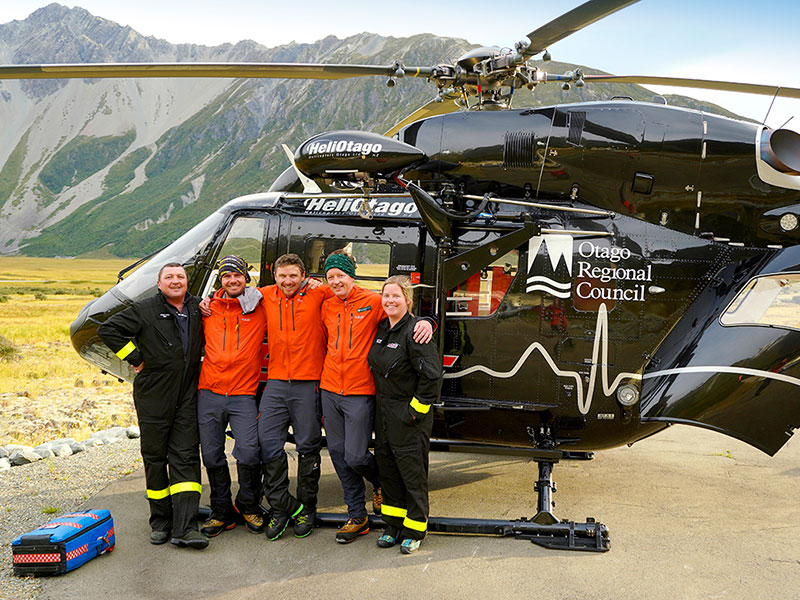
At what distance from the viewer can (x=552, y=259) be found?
19.4 feet

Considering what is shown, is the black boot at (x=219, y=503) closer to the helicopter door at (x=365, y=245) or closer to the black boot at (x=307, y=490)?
the black boot at (x=307, y=490)

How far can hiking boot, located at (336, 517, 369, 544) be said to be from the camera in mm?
5594

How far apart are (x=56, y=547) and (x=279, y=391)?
2021 millimetres

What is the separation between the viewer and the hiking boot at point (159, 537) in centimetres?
558

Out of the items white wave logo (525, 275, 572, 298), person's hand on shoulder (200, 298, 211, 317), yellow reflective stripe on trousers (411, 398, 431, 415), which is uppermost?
white wave logo (525, 275, 572, 298)

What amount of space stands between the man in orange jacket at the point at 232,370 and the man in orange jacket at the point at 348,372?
2.04 ft

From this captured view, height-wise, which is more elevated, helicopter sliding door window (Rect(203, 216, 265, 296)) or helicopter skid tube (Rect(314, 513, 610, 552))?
helicopter sliding door window (Rect(203, 216, 265, 296))

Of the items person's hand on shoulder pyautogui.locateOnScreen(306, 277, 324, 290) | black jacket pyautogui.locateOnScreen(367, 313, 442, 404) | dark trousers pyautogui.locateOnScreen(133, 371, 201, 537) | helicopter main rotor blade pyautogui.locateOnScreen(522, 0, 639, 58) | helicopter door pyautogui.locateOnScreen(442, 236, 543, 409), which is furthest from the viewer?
helicopter door pyautogui.locateOnScreen(442, 236, 543, 409)

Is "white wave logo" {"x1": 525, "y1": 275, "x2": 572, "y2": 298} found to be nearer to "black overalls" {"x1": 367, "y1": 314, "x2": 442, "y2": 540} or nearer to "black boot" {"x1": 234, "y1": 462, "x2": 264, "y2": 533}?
"black overalls" {"x1": 367, "y1": 314, "x2": 442, "y2": 540}

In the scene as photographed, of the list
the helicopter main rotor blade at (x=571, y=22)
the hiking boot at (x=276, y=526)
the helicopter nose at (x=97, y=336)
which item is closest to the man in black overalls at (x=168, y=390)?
the hiking boot at (x=276, y=526)

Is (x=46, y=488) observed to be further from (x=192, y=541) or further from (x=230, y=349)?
(x=230, y=349)

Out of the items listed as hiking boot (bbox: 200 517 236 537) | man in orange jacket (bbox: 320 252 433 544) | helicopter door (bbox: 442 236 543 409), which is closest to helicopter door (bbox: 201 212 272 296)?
man in orange jacket (bbox: 320 252 433 544)

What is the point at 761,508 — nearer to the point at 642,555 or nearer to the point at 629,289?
the point at 642,555

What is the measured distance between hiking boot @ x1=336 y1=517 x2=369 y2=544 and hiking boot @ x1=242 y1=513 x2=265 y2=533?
0.70 m
